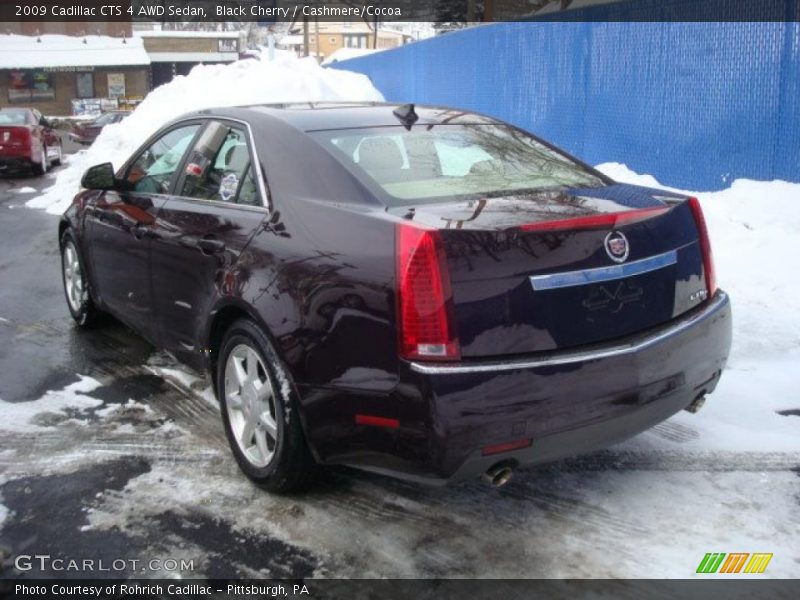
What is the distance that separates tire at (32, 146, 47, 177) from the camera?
18844mm

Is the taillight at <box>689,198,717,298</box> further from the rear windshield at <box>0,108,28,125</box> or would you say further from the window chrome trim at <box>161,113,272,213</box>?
the rear windshield at <box>0,108,28,125</box>

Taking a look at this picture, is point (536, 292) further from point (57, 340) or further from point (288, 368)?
point (57, 340)

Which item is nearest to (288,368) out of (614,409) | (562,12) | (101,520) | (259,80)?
(101,520)

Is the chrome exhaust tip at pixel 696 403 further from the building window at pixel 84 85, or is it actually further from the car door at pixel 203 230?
the building window at pixel 84 85

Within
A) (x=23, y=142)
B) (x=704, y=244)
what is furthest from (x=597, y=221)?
(x=23, y=142)

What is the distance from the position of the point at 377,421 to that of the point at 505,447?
0.45 metres

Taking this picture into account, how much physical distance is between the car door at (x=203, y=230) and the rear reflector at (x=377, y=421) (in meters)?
0.94

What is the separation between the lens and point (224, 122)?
402 cm

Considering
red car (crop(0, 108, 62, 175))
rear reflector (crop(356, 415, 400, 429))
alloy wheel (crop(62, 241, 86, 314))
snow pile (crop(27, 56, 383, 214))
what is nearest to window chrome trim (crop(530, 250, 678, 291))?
rear reflector (crop(356, 415, 400, 429))

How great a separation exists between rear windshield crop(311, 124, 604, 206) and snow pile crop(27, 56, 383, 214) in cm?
1156

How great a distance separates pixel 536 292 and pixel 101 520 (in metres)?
1.93

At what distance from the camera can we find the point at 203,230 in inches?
148

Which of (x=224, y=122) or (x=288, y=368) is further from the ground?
(x=224, y=122)

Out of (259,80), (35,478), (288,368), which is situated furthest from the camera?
(259,80)
